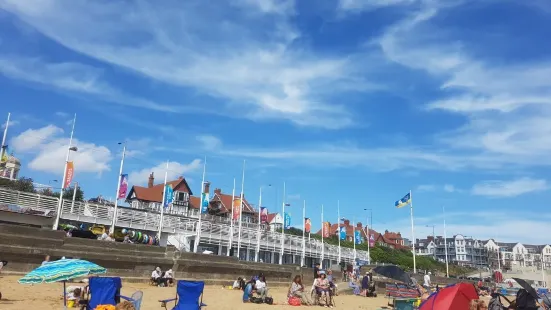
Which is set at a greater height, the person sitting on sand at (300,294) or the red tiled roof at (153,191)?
the red tiled roof at (153,191)

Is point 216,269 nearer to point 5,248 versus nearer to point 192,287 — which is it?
point 5,248

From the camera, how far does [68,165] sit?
25.1 m

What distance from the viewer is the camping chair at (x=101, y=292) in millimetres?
9617

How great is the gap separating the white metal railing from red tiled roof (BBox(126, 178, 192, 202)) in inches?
1152

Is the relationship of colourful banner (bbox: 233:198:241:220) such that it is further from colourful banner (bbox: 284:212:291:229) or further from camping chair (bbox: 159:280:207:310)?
camping chair (bbox: 159:280:207:310)

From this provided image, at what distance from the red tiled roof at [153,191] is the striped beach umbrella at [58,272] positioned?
5909cm

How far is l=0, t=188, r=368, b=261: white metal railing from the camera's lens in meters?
28.9

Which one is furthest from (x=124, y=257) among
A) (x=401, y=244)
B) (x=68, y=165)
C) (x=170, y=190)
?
(x=401, y=244)

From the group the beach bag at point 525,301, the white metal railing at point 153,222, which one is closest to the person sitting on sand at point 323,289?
the beach bag at point 525,301

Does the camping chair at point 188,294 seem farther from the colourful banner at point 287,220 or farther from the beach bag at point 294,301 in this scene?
the colourful banner at point 287,220

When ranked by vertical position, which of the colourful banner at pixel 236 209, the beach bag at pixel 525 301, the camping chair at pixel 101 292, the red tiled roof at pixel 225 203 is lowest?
the camping chair at pixel 101 292

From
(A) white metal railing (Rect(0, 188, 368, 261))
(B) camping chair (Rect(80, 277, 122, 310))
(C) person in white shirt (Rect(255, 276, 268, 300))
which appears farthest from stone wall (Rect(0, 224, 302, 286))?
(B) camping chair (Rect(80, 277, 122, 310))

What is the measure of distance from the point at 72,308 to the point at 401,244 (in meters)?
113

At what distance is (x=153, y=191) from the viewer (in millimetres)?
69125
